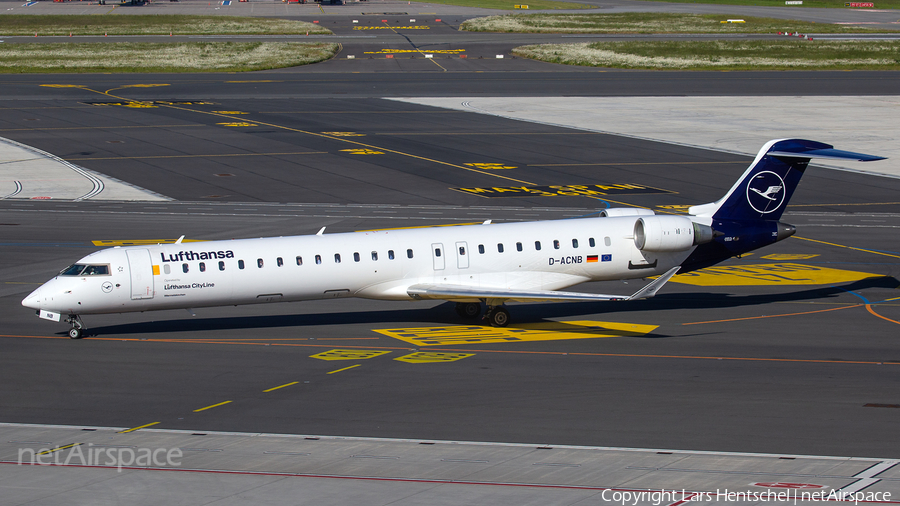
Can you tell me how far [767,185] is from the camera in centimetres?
3516

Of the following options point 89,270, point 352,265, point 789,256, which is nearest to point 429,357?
point 352,265

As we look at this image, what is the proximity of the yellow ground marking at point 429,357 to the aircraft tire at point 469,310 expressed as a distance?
173 inches

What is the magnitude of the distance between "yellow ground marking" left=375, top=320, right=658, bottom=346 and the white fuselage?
1374 millimetres

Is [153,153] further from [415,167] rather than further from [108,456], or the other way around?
[108,456]

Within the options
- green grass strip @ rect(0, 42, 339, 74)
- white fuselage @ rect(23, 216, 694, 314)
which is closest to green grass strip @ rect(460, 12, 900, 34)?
green grass strip @ rect(0, 42, 339, 74)

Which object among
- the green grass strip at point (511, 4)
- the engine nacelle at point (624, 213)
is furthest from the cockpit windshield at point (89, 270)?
the green grass strip at point (511, 4)

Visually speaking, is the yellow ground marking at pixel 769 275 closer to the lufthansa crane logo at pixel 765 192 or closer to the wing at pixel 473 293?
the lufthansa crane logo at pixel 765 192

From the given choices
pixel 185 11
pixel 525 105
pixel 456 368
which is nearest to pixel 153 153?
pixel 525 105

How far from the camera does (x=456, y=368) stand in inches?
1092

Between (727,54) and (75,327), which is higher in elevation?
(727,54)

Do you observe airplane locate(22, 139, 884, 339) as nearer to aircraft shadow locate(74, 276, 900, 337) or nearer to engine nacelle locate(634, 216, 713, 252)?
engine nacelle locate(634, 216, 713, 252)

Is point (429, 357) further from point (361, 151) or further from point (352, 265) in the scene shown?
point (361, 151)

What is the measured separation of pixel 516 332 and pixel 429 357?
14.0 feet

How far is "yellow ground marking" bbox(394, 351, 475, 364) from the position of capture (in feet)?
93.7
